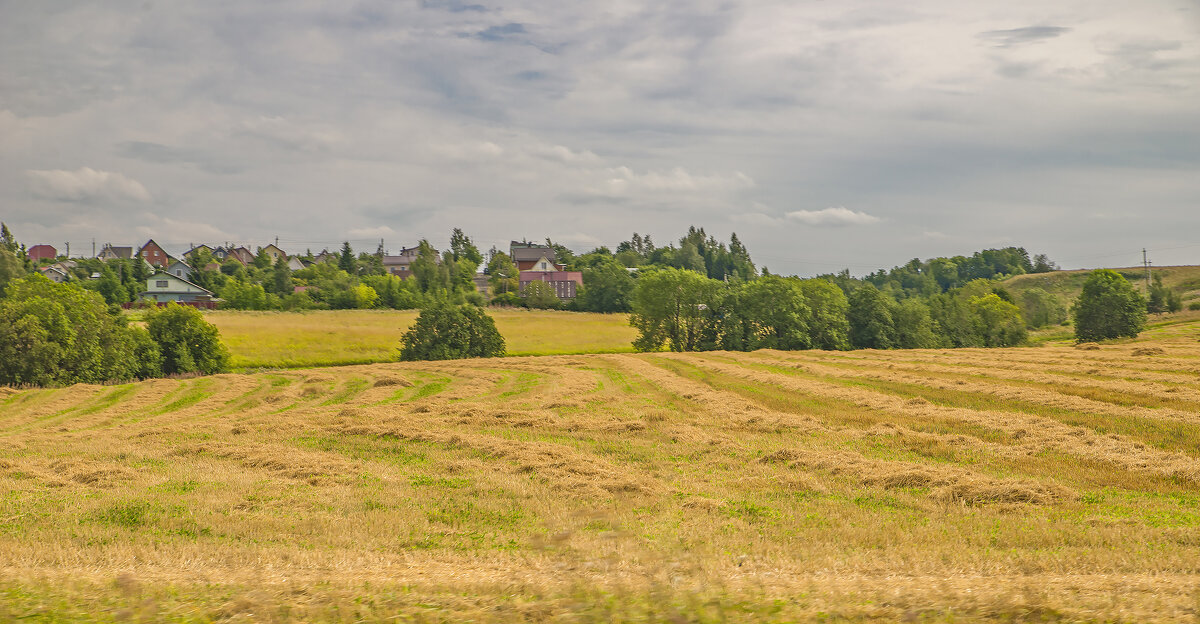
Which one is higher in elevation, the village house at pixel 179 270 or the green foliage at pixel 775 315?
the village house at pixel 179 270

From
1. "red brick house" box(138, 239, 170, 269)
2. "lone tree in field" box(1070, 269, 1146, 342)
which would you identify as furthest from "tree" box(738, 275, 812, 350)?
"red brick house" box(138, 239, 170, 269)

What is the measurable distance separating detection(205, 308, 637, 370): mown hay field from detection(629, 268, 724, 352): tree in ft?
12.6

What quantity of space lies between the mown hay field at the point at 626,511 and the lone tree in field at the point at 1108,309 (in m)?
59.9

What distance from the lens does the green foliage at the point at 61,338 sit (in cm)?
5084

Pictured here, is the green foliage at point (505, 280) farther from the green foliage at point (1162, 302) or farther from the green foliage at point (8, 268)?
the green foliage at point (1162, 302)

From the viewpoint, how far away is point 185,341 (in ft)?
199

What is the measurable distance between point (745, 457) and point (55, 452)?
63.7ft

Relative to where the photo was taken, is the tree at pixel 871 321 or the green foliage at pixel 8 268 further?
the green foliage at pixel 8 268

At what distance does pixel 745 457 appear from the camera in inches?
754

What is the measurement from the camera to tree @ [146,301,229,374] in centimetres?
6028

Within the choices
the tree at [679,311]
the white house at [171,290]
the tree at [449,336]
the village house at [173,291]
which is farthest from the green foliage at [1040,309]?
the white house at [171,290]

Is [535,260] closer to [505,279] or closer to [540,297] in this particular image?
[505,279]

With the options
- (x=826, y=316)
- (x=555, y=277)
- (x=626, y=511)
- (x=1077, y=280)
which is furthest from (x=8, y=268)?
(x=1077, y=280)

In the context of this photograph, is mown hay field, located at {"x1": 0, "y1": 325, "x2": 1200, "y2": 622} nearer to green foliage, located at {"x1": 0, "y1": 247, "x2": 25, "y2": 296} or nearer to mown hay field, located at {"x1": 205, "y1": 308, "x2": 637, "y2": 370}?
mown hay field, located at {"x1": 205, "y1": 308, "x2": 637, "y2": 370}
